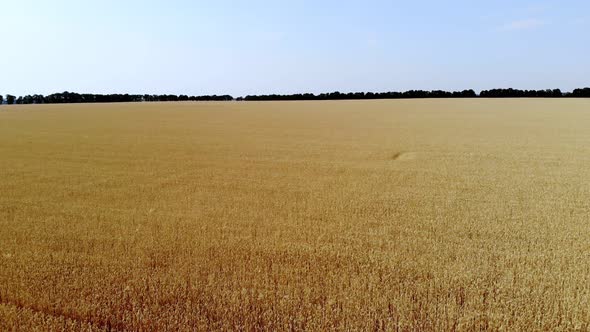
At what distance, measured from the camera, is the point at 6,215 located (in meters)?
7.66

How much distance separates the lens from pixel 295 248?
19.3ft

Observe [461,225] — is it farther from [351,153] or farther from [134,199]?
[351,153]

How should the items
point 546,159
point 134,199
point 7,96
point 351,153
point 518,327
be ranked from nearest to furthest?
point 518,327 → point 134,199 → point 546,159 → point 351,153 → point 7,96

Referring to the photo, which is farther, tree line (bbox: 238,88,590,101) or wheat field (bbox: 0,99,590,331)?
tree line (bbox: 238,88,590,101)

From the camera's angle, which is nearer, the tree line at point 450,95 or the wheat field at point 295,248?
the wheat field at point 295,248

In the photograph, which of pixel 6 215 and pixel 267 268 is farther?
pixel 6 215

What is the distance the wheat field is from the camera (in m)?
4.15

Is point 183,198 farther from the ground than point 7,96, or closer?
closer

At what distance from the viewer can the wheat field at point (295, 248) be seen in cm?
415

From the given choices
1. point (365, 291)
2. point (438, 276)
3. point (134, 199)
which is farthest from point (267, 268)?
point (134, 199)

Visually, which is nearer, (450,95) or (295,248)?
(295,248)

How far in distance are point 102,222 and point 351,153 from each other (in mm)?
11277

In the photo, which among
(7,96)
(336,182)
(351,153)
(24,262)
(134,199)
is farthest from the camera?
(7,96)

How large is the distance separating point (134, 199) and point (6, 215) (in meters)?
2.42
